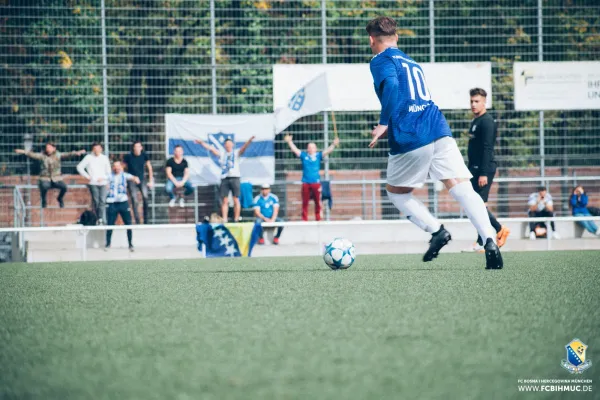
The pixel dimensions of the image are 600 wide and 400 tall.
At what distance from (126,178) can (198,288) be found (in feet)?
33.4

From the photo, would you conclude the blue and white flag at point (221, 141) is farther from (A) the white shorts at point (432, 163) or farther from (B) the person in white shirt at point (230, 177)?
(A) the white shorts at point (432, 163)

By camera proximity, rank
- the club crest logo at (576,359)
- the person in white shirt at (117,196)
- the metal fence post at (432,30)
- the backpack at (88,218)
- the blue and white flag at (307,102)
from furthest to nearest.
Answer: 1. the metal fence post at (432,30)
2. the blue and white flag at (307,102)
3. the backpack at (88,218)
4. the person in white shirt at (117,196)
5. the club crest logo at (576,359)

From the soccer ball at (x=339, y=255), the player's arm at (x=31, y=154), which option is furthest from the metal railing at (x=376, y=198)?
the soccer ball at (x=339, y=255)

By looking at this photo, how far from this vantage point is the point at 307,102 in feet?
54.4

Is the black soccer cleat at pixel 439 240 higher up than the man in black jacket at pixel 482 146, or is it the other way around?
the man in black jacket at pixel 482 146

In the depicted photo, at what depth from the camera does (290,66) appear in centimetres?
1711

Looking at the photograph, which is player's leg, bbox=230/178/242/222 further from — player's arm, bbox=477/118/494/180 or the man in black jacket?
player's arm, bbox=477/118/494/180

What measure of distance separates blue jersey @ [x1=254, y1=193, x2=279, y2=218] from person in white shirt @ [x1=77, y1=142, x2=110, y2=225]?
9.15 ft

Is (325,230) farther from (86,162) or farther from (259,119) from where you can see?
(86,162)

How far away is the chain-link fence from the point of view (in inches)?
654

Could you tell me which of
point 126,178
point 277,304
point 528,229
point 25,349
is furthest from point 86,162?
point 25,349

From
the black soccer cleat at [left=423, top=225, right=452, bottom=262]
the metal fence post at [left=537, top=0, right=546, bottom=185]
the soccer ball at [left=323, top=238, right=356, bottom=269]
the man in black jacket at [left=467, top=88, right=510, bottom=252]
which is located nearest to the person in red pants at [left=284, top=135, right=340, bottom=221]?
the metal fence post at [left=537, top=0, right=546, bottom=185]

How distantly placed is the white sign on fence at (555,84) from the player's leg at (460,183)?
35.4ft

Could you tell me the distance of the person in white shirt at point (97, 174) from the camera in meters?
16.1
